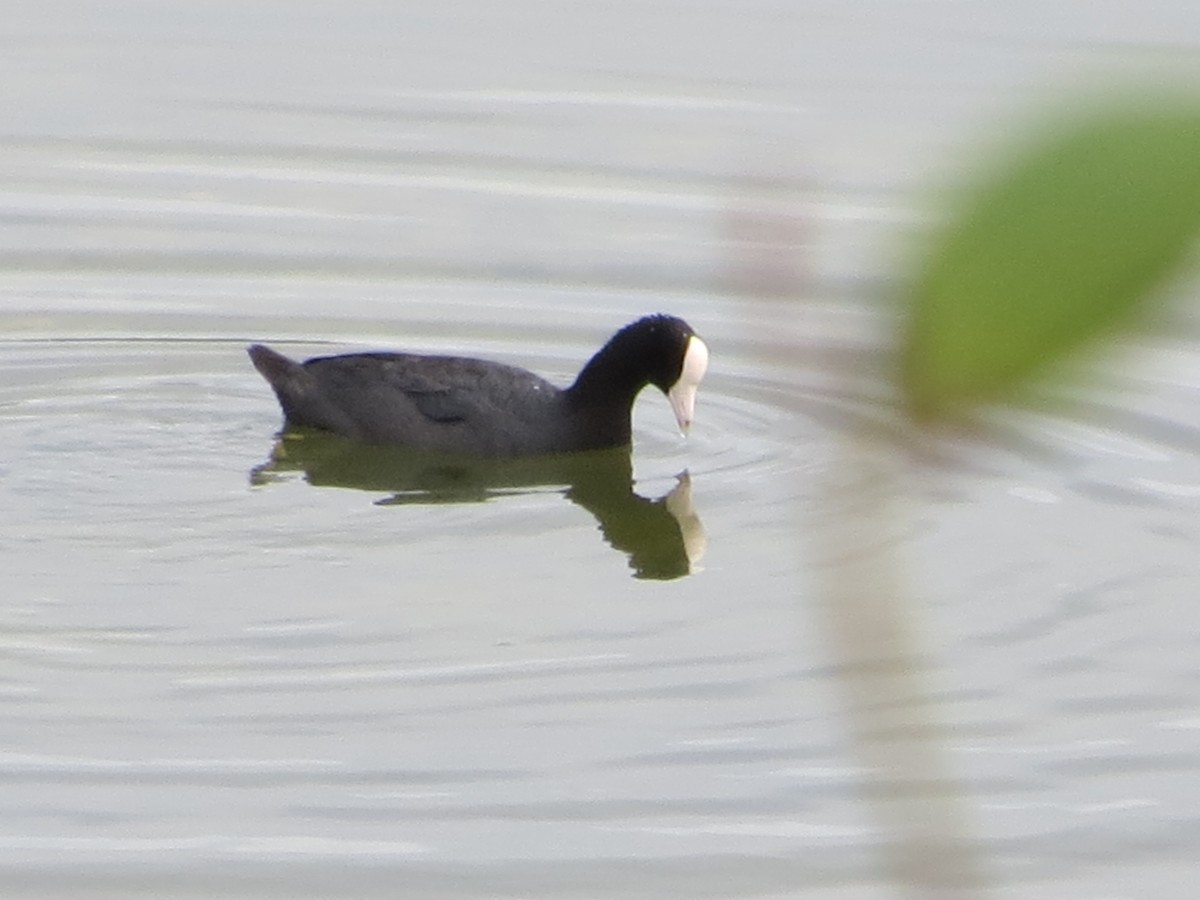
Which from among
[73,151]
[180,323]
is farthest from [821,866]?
[73,151]

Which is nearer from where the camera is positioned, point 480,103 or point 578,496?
point 578,496

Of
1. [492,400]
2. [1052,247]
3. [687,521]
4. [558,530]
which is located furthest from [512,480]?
[1052,247]

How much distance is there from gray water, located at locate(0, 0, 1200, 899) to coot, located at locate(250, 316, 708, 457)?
244 millimetres

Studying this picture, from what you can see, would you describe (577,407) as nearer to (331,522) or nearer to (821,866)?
(331,522)

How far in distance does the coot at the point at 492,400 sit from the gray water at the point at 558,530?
0.24 meters

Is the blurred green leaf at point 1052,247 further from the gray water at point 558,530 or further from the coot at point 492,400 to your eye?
the coot at point 492,400

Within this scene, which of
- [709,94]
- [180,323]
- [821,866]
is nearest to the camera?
[821,866]

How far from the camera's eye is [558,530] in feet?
24.9

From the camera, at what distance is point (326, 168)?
38.3 ft

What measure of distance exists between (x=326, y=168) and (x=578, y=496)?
164 inches

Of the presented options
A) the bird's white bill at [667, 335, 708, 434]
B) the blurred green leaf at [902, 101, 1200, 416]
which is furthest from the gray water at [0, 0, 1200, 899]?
the bird's white bill at [667, 335, 708, 434]

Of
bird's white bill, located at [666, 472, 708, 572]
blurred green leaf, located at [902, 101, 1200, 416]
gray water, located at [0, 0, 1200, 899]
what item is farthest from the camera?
bird's white bill, located at [666, 472, 708, 572]

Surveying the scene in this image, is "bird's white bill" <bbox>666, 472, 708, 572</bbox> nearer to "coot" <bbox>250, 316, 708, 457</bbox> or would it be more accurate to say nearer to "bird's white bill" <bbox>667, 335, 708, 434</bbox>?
"bird's white bill" <bbox>667, 335, 708, 434</bbox>

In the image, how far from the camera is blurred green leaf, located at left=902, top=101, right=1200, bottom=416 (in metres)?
0.56
